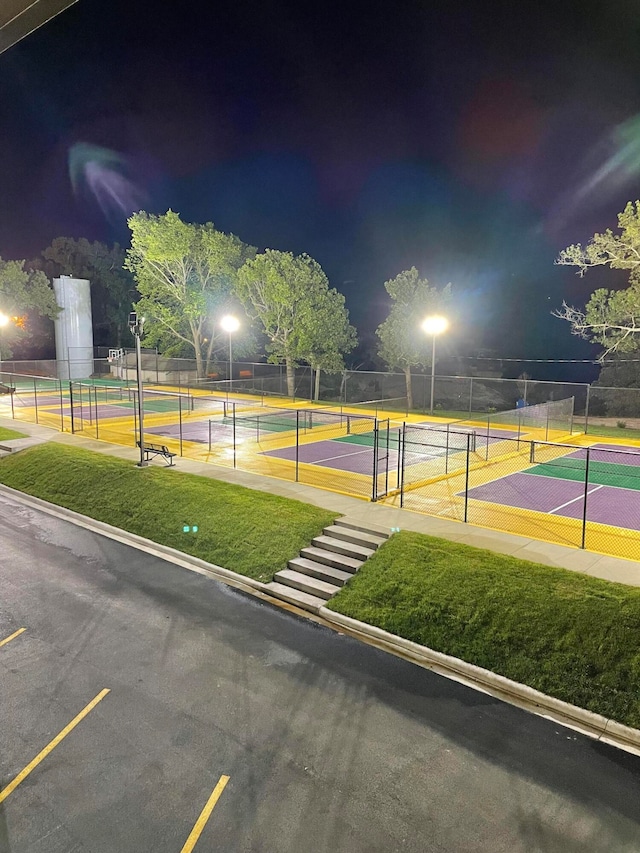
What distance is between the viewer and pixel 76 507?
17578 mm

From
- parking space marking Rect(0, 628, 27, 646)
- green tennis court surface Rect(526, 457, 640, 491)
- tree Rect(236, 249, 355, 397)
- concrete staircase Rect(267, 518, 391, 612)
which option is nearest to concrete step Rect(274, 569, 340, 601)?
concrete staircase Rect(267, 518, 391, 612)

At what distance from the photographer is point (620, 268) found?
29.2 metres

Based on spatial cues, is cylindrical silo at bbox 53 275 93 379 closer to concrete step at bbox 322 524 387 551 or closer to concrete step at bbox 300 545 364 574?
concrete step at bbox 322 524 387 551

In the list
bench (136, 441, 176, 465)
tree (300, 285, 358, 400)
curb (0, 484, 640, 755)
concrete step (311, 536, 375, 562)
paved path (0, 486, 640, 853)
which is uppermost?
tree (300, 285, 358, 400)

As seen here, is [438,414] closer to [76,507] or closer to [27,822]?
[76,507]

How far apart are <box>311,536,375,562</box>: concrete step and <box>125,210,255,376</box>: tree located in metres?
42.2

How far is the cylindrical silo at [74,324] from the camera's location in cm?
6562

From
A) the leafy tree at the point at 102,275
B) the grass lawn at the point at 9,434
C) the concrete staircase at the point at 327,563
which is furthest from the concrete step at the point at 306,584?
the leafy tree at the point at 102,275

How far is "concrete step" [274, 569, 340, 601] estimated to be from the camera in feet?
38.4

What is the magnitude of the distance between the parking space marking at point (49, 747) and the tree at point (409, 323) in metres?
32.8

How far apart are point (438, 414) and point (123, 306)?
58809 millimetres

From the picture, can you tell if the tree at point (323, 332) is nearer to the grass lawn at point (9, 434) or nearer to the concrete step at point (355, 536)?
the grass lawn at point (9, 434)

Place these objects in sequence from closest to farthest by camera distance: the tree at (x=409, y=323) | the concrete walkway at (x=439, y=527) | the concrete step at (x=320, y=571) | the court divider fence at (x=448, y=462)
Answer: the concrete walkway at (x=439, y=527) < the concrete step at (x=320, y=571) < the court divider fence at (x=448, y=462) < the tree at (x=409, y=323)

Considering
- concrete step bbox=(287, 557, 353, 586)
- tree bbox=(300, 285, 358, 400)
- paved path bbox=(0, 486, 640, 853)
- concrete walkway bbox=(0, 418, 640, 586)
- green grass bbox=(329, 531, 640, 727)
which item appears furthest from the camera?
tree bbox=(300, 285, 358, 400)
